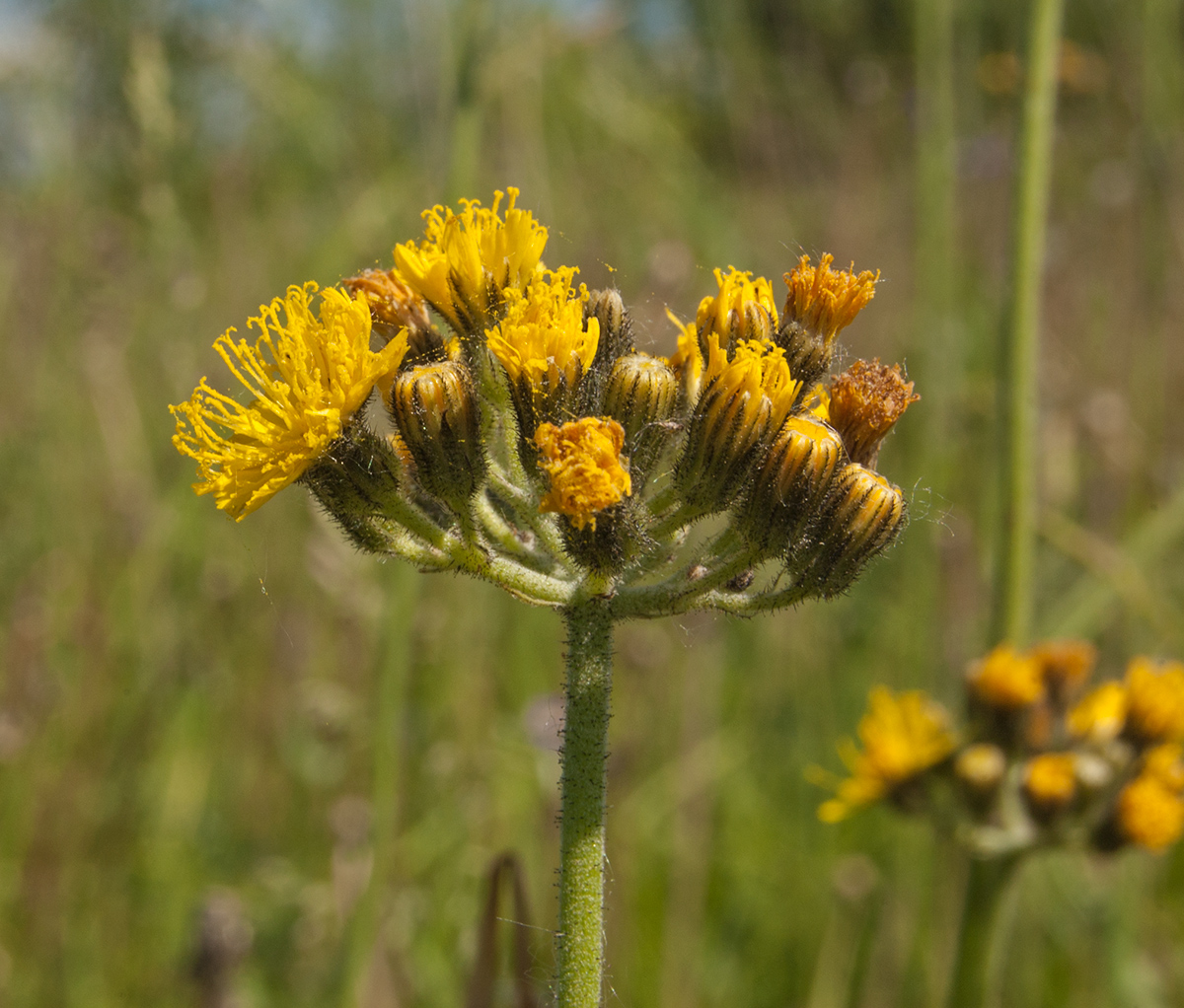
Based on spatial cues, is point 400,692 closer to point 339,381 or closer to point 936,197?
point 339,381

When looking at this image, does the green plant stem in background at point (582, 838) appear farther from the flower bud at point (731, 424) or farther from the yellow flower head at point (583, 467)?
the flower bud at point (731, 424)

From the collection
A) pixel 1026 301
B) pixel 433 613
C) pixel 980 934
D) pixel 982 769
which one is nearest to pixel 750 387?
pixel 1026 301

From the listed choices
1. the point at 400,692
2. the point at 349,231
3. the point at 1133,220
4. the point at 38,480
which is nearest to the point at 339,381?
the point at 400,692

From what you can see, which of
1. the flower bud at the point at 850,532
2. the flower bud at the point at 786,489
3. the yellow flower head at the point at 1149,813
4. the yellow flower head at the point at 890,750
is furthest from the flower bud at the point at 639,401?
the yellow flower head at the point at 1149,813

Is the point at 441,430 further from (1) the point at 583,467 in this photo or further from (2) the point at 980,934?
(2) the point at 980,934

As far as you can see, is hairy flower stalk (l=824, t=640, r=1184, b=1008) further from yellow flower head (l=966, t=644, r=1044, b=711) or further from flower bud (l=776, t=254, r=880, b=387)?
flower bud (l=776, t=254, r=880, b=387)

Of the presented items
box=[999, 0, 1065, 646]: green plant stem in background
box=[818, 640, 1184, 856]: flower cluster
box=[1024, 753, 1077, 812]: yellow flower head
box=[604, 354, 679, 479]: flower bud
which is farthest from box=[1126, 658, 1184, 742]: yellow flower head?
box=[604, 354, 679, 479]: flower bud

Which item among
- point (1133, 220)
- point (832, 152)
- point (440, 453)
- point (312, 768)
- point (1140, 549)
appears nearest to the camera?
point (440, 453)
